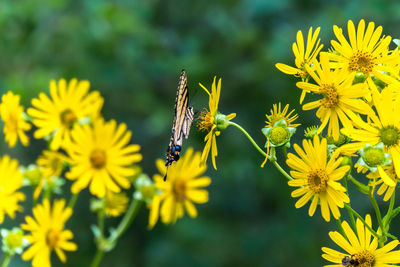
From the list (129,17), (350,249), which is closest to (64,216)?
(350,249)

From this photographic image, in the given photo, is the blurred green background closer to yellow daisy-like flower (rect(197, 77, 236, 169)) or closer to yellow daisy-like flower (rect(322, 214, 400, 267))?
yellow daisy-like flower (rect(197, 77, 236, 169))

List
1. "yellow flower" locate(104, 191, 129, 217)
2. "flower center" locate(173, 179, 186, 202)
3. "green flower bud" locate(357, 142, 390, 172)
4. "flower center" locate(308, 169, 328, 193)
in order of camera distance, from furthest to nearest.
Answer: "flower center" locate(173, 179, 186, 202) → "yellow flower" locate(104, 191, 129, 217) → "flower center" locate(308, 169, 328, 193) → "green flower bud" locate(357, 142, 390, 172)

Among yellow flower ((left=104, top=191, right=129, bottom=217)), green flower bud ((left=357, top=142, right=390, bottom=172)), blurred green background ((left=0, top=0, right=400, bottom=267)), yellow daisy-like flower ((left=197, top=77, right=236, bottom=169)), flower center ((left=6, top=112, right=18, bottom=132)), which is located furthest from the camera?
blurred green background ((left=0, top=0, right=400, bottom=267))

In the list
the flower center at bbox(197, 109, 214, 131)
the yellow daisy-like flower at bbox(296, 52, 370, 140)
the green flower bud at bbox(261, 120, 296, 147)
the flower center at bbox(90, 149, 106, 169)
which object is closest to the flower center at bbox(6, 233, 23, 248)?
the flower center at bbox(90, 149, 106, 169)

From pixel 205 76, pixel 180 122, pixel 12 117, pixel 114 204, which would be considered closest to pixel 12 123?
pixel 12 117

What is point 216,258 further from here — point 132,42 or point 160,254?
point 132,42
